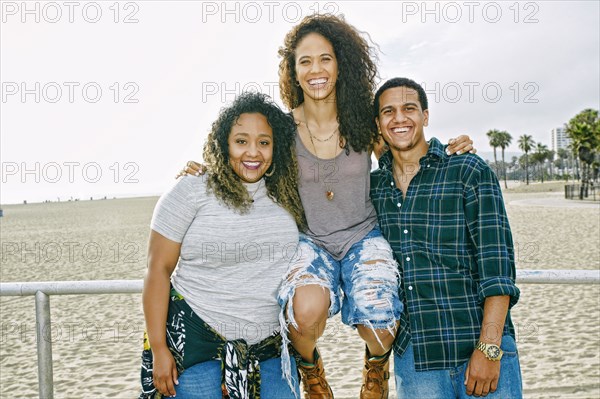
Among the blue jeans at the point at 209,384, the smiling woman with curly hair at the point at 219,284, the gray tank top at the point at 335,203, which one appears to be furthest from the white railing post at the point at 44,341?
the gray tank top at the point at 335,203

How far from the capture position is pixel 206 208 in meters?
2.82

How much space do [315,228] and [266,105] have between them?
0.76 meters

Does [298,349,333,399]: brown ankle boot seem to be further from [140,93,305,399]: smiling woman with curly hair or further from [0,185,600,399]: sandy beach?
[0,185,600,399]: sandy beach

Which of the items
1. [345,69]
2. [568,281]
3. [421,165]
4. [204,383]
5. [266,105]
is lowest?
[204,383]

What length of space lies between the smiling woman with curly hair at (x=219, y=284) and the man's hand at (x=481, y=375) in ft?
3.01

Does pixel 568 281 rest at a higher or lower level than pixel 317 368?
higher

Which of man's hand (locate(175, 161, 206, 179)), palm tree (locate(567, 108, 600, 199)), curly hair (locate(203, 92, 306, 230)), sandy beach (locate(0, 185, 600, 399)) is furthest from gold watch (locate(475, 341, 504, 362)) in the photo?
palm tree (locate(567, 108, 600, 199))

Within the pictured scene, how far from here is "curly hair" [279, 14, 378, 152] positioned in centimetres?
339

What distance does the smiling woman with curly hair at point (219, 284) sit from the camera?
277 cm

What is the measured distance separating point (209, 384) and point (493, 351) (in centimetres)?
145

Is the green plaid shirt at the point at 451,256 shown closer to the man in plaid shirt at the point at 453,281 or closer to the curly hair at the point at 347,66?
the man in plaid shirt at the point at 453,281

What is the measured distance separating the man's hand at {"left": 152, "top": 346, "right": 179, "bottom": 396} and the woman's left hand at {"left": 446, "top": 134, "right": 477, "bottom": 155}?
182 cm

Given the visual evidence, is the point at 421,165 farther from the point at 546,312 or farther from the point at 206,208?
the point at 546,312

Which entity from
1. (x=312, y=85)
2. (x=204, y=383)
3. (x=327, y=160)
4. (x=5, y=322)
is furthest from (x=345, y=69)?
(x=5, y=322)
